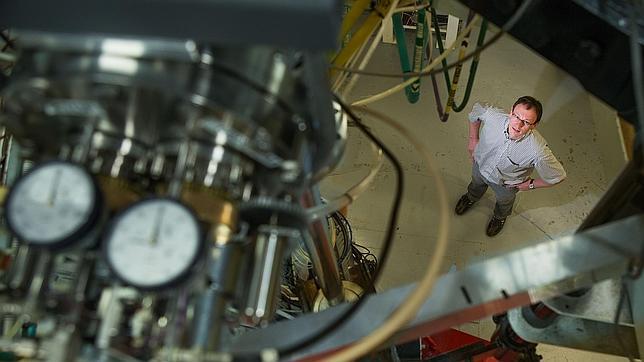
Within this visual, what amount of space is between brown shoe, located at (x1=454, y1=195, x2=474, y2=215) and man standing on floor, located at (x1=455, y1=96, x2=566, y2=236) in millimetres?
63

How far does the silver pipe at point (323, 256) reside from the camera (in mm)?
1245

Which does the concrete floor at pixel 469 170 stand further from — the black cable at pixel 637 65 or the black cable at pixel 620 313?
the black cable at pixel 637 65

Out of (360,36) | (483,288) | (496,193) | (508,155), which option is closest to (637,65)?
(483,288)

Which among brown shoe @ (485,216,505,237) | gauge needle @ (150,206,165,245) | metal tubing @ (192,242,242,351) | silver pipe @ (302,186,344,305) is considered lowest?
metal tubing @ (192,242,242,351)

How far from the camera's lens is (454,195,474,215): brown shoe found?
2.82 m

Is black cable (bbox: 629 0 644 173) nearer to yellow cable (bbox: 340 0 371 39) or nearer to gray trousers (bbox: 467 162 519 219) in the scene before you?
yellow cable (bbox: 340 0 371 39)

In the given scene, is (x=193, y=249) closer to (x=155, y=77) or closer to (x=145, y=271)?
(x=145, y=271)

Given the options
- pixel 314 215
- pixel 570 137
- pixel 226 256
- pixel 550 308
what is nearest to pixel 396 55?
pixel 570 137

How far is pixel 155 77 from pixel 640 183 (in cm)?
70

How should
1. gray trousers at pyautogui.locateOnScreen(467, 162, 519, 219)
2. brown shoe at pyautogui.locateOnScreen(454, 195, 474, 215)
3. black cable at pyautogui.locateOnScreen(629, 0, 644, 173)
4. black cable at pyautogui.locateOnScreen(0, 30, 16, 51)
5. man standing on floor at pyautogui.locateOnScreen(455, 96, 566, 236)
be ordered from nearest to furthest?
black cable at pyautogui.locateOnScreen(629, 0, 644, 173) → black cable at pyautogui.locateOnScreen(0, 30, 16, 51) → man standing on floor at pyautogui.locateOnScreen(455, 96, 566, 236) → gray trousers at pyautogui.locateOnScreen(467, 162, 519, 219) → brown shoe at pyautogui.locateOnScreen(454, 195, 474, 215)

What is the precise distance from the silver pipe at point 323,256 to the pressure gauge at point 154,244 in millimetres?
403

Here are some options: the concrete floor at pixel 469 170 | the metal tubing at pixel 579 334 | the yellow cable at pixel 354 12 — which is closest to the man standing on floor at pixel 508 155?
the concrete floor at pixel 469 170

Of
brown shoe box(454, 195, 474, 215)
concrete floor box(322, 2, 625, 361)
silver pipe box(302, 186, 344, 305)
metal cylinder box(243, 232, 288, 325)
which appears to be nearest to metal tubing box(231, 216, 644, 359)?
metal cylinder box(243, 232, 288, 325)

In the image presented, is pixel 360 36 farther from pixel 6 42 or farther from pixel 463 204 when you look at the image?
pixel 463 204
